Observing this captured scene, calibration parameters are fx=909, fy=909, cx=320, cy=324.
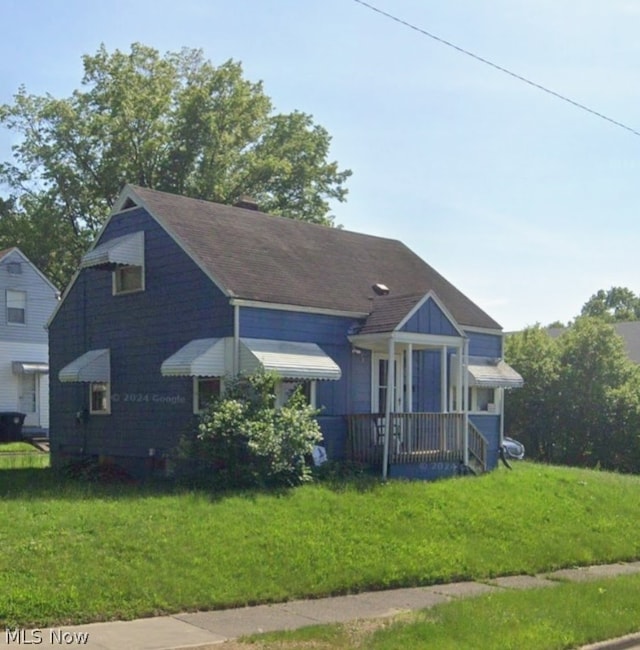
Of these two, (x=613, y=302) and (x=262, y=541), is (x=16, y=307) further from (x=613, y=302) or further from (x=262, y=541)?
(x=613, y=302)

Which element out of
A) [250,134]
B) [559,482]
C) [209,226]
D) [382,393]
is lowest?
[559,482]

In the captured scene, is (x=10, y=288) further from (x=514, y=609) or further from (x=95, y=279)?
(x=514, y=609)

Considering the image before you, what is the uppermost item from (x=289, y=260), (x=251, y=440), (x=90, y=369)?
(x=289, y=260)

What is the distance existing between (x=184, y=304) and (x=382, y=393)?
4.92m

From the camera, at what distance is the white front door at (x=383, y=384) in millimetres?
19750

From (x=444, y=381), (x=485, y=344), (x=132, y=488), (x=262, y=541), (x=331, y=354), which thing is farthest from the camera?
(x=485, y=344)

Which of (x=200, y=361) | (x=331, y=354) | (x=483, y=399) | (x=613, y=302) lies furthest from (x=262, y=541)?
(x=613, y=302)

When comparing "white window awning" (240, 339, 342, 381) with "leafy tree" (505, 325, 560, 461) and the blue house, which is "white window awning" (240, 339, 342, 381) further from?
"leafy tree" (505, 325, 560, 461)

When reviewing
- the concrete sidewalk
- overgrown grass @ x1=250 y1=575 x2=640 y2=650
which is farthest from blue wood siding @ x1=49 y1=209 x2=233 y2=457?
overgrown grass @ x1=250 y1=575 x2=640 y2=650

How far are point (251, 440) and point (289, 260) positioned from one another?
221 inches

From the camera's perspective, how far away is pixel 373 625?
9.10 m

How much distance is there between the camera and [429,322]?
18.8 meters

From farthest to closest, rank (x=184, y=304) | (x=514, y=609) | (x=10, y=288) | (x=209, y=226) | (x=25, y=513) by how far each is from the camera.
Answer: (x=10, y=288) → (x=209, y=226) → (x=184, y=304) → (x=25, y=513) → (x=514, y=609)

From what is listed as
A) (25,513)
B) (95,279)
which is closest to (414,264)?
(95,279)
